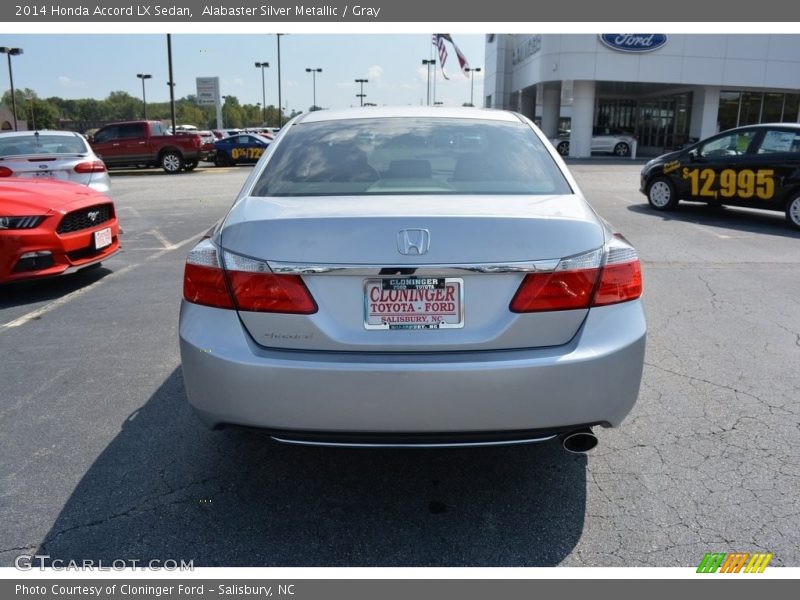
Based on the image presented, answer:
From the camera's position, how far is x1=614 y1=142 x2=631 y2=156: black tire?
3625cm

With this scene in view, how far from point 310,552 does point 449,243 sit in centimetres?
129

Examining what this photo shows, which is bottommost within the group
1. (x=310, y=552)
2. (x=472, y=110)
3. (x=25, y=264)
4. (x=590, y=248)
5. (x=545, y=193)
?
(x=310, y=552)

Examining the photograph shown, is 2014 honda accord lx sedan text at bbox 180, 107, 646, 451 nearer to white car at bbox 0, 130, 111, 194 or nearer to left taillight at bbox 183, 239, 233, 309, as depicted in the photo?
left taillight at bbox 183, 239, 233, 309

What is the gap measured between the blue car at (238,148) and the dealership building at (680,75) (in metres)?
16.1

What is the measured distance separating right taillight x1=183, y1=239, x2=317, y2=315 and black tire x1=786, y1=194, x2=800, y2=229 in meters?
10.4

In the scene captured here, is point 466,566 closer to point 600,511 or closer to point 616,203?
point 600,511

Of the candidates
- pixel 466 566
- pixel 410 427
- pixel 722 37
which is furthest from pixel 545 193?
pixel 722 37

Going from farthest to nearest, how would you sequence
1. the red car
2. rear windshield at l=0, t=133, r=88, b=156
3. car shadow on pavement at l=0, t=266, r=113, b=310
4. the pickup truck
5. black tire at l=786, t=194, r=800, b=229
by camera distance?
the pickup truck
rear windshield at l=0, t=133, r=88, b=156
black tire at l=786, t=194, r=800, b=229
car shadow on pavement at l=0, t=266, r=113, b=310
the red car

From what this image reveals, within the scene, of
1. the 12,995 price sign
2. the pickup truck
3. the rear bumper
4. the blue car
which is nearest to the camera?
the rear bumper

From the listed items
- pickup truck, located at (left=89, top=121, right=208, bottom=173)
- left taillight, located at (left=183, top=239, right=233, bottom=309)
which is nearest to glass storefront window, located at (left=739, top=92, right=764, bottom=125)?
pickup truck, located at (left=89, top=121, right=208, bottom=173)

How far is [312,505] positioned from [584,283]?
4.85 ft

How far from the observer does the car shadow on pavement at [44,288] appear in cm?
644

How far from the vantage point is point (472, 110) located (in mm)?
3967
